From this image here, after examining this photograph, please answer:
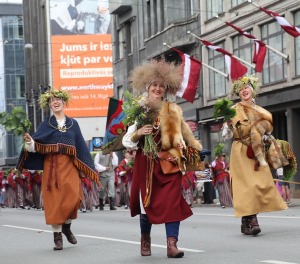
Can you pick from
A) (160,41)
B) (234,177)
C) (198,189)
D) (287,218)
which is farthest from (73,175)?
(160,41)

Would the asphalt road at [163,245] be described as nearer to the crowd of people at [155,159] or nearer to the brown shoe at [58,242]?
the brown shoe at [58,242]

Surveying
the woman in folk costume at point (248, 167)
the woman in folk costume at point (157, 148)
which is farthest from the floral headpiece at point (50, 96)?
the woman in folk costume at point (157, 148)

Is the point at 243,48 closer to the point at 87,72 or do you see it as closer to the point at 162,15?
the point at 162,15

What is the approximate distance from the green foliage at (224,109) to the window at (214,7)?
2919 centimetres

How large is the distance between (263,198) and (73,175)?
257 cm

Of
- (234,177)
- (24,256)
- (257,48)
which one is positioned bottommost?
(24,256)

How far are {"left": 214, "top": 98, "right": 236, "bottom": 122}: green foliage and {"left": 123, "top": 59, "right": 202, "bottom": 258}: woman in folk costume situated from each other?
1496 millimetres

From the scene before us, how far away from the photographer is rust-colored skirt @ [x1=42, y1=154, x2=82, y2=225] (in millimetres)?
12500

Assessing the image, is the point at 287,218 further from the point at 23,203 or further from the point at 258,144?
the point at 23,203

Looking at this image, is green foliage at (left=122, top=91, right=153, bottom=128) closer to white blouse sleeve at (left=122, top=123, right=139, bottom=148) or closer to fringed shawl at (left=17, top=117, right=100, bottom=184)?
white blouse sleeve at (left=122, top=123, right=139, bottom=148)

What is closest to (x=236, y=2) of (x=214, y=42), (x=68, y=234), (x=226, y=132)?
(x=214, y=42)

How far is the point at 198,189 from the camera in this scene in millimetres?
32438

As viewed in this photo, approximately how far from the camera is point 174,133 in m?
10.6

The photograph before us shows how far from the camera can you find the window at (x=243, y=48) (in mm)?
38122
